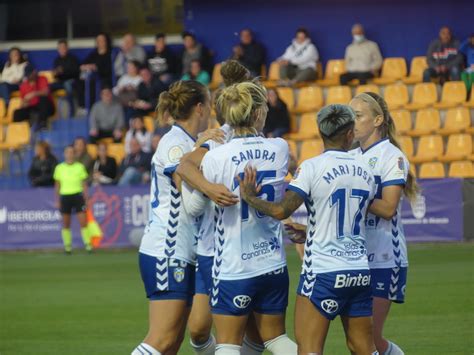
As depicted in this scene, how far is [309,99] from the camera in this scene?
986 inches

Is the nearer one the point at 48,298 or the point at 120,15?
the point at 48,298

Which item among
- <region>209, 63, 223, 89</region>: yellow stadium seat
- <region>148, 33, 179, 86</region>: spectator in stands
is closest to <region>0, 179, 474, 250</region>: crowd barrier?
<region>148, 33, 179, 86</region>: spectator in stands

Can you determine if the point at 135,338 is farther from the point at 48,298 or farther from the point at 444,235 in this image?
the point at 444,235

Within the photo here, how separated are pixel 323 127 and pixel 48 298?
9064 mm

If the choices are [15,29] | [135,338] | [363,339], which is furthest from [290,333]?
[15,29]

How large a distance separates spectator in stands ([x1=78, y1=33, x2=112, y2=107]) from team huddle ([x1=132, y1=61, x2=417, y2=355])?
65.8 feet

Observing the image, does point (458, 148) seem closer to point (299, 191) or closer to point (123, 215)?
point (123, 215)

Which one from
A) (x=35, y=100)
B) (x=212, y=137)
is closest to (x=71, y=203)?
(x=35, y=100)

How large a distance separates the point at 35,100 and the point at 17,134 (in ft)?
3.35

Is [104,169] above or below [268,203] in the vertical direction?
below

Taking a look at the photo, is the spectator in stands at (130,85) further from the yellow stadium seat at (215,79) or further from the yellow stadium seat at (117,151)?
the yellow stadium seat at (215,79)

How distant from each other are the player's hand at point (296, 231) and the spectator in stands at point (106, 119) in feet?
62.2

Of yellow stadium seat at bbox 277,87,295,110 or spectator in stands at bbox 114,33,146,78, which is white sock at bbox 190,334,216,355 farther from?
spectator in stands at bbox 114,33,146,78

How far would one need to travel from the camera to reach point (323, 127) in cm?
669
